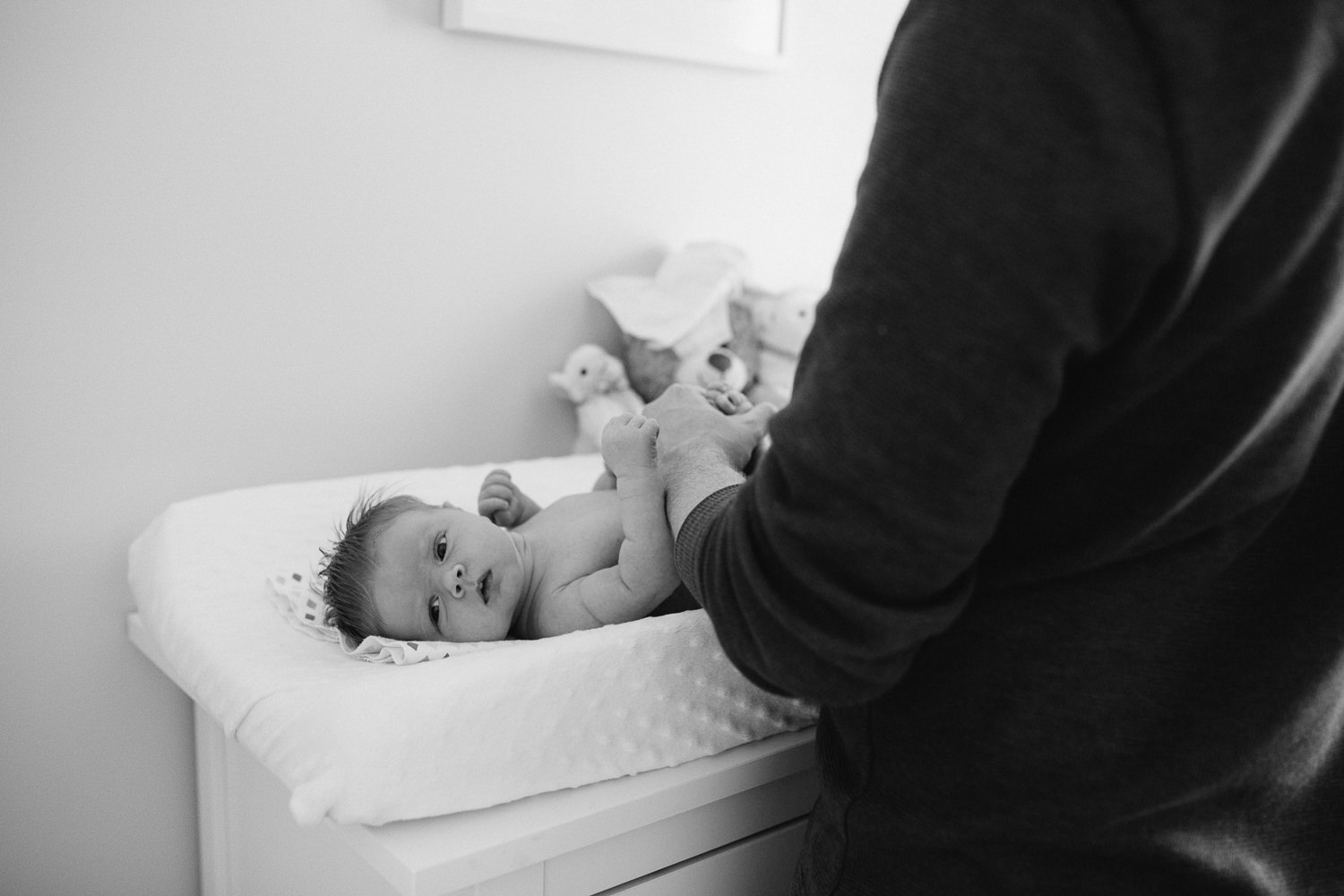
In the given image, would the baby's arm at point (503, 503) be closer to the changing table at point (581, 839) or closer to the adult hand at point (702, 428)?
Result: the adult hand at point (702, 428)

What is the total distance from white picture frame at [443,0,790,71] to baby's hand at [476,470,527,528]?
0.59 m

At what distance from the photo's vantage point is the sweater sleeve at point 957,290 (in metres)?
0.48

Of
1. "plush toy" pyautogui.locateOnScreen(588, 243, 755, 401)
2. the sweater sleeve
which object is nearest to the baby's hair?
the sweater sleeve

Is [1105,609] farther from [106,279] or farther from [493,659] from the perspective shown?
[106,279]

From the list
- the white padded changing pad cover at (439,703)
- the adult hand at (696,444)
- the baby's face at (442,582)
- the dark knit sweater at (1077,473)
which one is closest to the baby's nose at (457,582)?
the baby's face at (442,582)

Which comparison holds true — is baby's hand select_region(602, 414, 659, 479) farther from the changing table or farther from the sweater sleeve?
the sweater sleeve

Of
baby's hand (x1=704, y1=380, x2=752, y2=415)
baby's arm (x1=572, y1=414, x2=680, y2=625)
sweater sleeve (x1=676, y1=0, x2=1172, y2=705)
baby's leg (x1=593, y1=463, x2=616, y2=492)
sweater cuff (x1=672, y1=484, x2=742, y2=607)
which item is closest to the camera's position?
sweater sleeve (x1=676, y1=0, x2=1172, y2=705)

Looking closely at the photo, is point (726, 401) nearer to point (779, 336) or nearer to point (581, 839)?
point (581, 839)

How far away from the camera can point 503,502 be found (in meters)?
1.13

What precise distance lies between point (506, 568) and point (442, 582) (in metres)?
0.06

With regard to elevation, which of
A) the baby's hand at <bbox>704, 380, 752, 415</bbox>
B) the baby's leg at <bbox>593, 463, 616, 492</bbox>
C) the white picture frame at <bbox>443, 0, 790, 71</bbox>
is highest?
the white picture frame at <bbox>443, 0, 790, 71</bbox>

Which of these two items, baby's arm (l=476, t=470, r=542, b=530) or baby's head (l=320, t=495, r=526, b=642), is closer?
baby's head (l=320, t=495, r=526, b=642)

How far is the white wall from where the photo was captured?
1148 millimetres

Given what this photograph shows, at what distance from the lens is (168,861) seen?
1.34 meters
